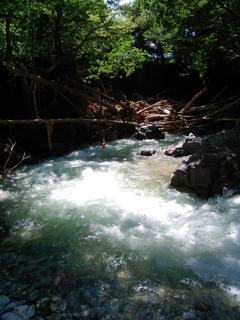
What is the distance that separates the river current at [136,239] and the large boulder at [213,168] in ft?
0.91

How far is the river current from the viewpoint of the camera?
7.29 feet

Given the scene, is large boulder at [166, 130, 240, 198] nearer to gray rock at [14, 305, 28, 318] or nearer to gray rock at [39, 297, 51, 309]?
gray rock at [39, 297, 51, 309]

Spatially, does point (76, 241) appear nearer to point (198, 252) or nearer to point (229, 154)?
point (198, 252)

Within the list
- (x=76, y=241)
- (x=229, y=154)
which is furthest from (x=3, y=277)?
(x=229, y=154)

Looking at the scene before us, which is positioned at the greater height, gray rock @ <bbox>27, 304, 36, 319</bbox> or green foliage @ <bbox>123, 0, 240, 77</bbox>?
green foliage @ <bbox>123, 0, 240, 77</bbox>

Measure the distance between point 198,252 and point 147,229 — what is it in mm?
871

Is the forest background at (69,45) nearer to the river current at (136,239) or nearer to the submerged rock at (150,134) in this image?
the submerged rock at (150,134)

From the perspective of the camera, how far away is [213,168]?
4609 mm

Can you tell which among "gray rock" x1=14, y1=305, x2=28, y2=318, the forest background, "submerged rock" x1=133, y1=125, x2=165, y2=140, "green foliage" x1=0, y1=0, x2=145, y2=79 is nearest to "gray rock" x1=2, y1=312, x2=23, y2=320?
"gray rock" x1=14, y1=305, x2=28, y2=318

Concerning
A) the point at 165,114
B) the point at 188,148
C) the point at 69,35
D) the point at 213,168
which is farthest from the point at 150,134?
the point at 213,168

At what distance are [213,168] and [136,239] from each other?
8.40 feet

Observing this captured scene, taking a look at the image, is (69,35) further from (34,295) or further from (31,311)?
(31,311)

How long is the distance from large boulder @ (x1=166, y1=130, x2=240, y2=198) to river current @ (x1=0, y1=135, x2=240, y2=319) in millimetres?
276

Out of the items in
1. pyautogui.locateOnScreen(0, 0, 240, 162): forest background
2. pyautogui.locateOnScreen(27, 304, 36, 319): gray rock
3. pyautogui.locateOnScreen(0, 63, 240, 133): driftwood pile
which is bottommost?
pyautogui.locateOnScreen(27, 304, 36, 319): gray rock
